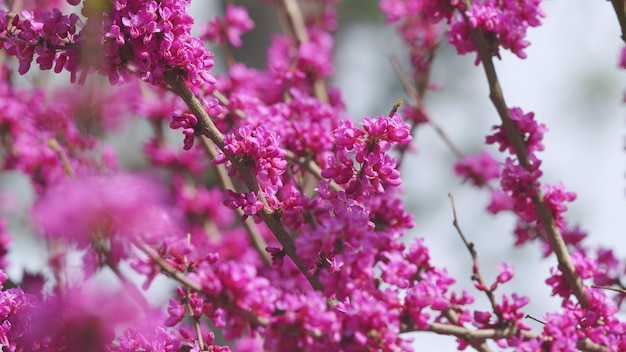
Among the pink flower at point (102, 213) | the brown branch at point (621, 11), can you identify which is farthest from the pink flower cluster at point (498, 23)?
the pink flower at point (102, 213)

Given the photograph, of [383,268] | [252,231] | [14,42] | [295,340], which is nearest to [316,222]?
[383,268]

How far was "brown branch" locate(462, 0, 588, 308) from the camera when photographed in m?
2.40

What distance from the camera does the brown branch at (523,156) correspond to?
2398mm

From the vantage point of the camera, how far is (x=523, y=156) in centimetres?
252

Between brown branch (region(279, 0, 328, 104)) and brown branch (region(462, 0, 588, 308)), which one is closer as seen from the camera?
brown branch (region(462, 0, 588, 308))

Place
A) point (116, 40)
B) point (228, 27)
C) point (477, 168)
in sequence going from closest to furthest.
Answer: point (116, 40), point (477, 168), point (228, 27)

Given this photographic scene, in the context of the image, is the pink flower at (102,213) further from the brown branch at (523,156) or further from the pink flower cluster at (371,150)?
the brown branch at (523,156)

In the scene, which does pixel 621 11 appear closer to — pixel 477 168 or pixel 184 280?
pixel 477 168

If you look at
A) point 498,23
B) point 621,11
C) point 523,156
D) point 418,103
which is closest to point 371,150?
point 523,156

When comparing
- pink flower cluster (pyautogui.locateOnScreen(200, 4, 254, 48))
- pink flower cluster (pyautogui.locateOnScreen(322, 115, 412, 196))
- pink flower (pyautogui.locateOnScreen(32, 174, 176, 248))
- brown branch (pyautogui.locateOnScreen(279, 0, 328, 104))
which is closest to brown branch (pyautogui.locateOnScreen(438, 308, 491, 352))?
pink flower cluster (pyautogui.locateOnScreen(322, 115, 412, 196))

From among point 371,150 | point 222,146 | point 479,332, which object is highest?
point 371,150

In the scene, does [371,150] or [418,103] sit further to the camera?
[418,103]

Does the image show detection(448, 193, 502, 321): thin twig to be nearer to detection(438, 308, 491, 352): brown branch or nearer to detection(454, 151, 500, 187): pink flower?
detection(438, 308, 491, 352): brown branch

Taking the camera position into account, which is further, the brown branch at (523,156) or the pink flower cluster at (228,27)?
the pink flower cluster at (228,27)
